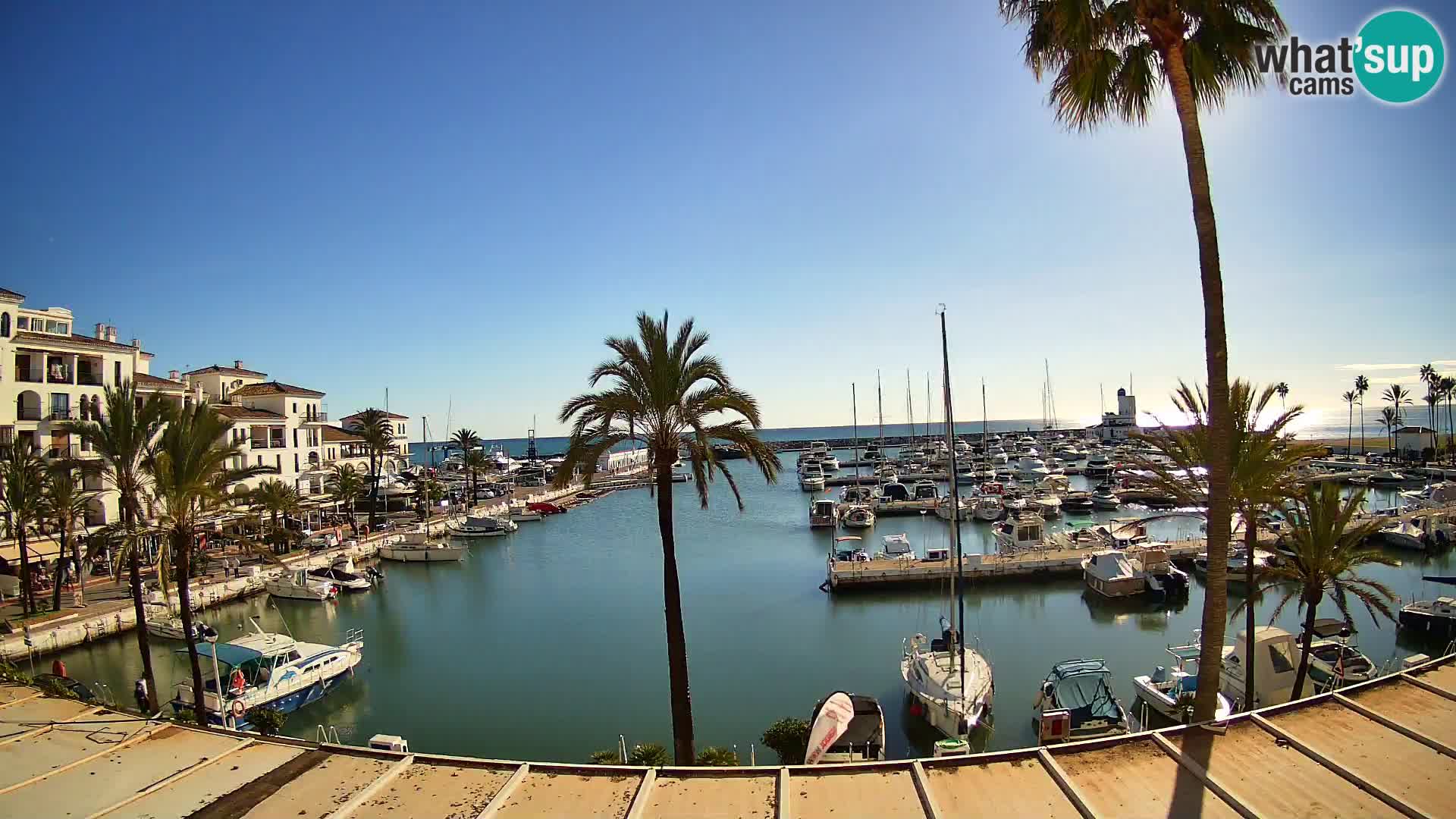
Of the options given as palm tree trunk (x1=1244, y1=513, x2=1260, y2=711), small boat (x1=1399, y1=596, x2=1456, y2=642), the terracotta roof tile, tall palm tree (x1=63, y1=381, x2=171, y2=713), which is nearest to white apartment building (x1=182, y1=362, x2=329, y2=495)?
the terracotta roof tile

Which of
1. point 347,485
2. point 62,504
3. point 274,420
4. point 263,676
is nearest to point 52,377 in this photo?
point 62,504

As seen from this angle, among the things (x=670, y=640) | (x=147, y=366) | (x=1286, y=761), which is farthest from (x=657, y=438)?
(x=147, y=366)

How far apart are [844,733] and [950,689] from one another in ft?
17.0

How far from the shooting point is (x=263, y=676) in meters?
22.9

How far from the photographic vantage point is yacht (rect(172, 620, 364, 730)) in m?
20.9

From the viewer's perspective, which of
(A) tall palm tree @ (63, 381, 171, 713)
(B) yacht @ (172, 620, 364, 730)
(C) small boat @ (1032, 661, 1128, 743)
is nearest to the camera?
(C) small boat @ (1032, 661, 1128, 743)

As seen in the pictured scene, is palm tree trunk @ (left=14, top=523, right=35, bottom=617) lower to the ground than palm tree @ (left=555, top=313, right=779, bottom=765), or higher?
lower

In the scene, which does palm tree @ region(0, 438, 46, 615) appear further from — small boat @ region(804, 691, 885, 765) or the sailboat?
the sailboat

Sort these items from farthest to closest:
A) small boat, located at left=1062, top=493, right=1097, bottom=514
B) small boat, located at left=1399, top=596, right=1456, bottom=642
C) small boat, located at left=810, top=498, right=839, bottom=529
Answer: small boat, located at left=1062, top=493, right=1097, bottom=514 < small boat, located at left=810, top=498, right=839, bottom=529 < small boat, located at left=1399, top=596, right=1456, bottom=642

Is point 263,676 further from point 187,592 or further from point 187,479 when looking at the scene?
point 187,479

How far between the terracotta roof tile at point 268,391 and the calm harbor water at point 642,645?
19601 millimetres

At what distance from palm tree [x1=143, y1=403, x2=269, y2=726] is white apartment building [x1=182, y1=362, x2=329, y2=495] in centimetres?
3743

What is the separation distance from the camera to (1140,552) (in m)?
36.7

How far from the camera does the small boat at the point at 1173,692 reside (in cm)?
1770
